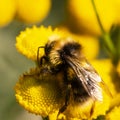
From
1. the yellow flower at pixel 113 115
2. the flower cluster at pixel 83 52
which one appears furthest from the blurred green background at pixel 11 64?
the yellow flower at pixel 113 115

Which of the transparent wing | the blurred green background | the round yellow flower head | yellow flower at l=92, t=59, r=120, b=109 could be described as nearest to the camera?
the transparent wing

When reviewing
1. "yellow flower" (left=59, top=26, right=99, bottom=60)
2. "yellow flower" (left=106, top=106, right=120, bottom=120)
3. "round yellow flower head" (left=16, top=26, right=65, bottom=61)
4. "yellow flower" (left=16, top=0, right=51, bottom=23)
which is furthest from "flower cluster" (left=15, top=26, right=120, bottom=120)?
"yellow flower" (left=16, top=0, right=51, bottom=23)

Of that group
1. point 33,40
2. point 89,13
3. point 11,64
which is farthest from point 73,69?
point 11,64

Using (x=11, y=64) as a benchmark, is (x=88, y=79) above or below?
above

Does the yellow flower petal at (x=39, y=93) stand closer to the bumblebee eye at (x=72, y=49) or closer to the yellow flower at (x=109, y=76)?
the bumblebee eye at (x=72, y=49)

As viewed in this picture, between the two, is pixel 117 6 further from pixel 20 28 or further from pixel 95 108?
pixel 95 108

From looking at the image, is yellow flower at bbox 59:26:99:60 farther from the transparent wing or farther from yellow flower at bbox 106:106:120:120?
the transparent wing

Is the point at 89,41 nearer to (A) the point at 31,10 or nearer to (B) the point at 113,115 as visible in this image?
(A) the point at 31,10
